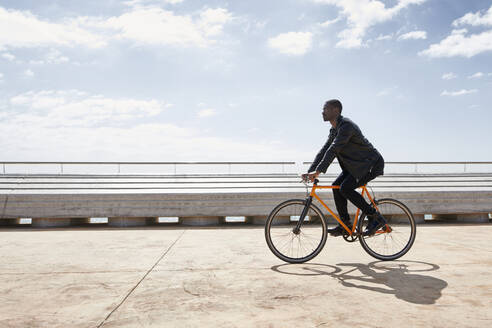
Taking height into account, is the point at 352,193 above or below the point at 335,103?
below

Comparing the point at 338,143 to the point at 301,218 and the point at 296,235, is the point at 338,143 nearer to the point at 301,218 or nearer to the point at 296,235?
the point at 301,218

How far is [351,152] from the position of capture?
15.7ft

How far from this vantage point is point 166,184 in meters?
8.66

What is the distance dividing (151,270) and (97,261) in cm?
100

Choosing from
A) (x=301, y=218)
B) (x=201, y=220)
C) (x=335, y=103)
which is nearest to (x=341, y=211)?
(x=301, y=218)

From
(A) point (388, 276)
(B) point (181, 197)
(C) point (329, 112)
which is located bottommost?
(A) point (388, 276)

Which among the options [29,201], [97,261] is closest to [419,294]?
[97,261]

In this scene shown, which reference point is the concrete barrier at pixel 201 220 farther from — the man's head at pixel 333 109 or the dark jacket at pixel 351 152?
the man's head at pixel 333 109

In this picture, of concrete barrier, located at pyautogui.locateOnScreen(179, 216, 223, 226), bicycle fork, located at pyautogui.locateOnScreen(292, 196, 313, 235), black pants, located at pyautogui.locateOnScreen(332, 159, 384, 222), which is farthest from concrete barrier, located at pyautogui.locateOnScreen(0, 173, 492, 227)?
bicycle fork, located at pyautogui.locateOnScreen(292, 196, 313, 235)

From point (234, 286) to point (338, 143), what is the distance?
2.20 metres

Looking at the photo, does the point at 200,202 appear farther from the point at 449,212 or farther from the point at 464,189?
the point at 464,189

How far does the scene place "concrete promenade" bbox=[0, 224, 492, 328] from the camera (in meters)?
2.88

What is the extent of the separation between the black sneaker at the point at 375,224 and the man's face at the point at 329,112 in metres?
1.41

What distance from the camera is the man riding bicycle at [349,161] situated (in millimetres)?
4695
